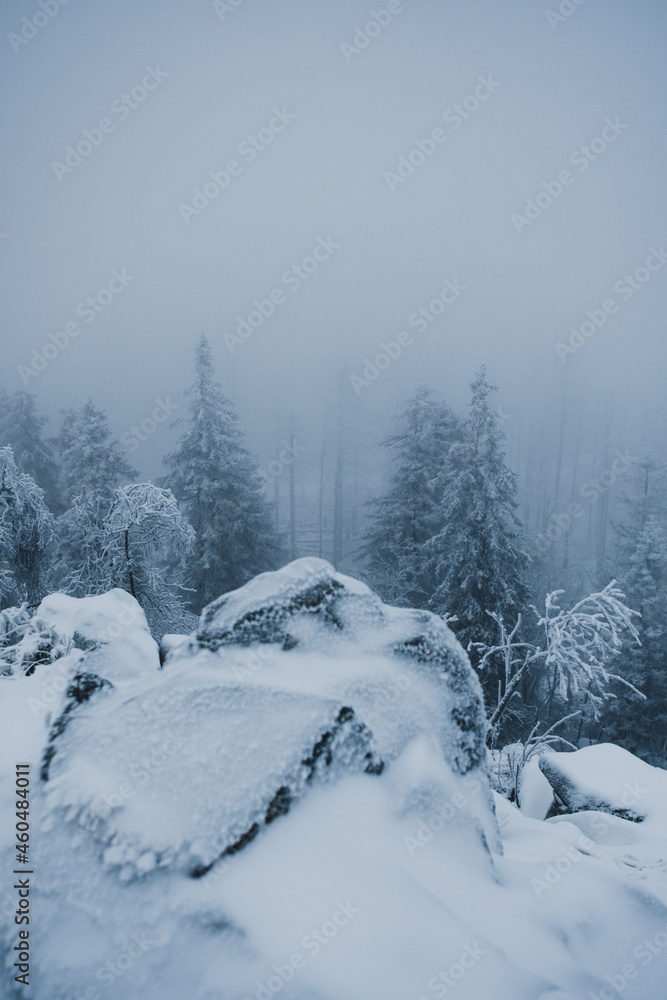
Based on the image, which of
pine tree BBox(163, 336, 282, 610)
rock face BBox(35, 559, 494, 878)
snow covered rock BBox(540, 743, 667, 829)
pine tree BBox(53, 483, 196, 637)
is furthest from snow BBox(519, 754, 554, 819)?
pine tree BBox(163, 336, 282, 610)

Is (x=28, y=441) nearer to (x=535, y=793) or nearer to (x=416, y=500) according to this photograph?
(x=416, y=500)

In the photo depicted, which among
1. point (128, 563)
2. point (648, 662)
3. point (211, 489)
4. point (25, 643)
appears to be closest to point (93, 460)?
point (211, 489)

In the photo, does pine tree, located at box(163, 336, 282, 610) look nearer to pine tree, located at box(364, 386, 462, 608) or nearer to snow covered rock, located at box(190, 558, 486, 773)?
pine tree, located at box(364, 386, 462, 608)

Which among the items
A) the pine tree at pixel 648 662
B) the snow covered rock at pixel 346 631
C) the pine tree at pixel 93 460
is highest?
the pine tree at pixel 93 460

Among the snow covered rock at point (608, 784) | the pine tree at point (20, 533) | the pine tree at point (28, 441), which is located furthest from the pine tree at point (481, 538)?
the pine tree at point (28, 441)

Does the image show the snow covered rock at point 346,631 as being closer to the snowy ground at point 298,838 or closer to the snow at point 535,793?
the snowy ground at point 298,838

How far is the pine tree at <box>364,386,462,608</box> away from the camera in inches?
676

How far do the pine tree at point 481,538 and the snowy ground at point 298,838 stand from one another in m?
9.81

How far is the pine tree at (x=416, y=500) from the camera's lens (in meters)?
17.2

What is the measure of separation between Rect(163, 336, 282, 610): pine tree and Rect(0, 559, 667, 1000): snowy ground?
473 inches

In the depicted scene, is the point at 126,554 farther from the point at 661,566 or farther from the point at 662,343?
the point at 662,343

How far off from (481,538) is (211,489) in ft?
30.6

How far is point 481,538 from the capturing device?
14914 mm

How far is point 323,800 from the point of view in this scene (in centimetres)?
344
